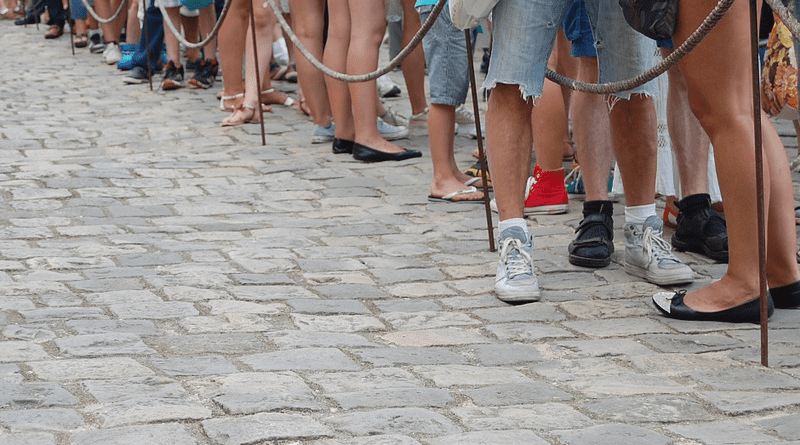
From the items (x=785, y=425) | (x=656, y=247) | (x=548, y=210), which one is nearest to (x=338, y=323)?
(x=656, y=247)

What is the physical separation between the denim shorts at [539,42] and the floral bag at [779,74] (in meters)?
0.86

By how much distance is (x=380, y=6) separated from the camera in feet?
23.0

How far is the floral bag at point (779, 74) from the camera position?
5.18 m

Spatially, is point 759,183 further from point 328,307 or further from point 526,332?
point 328,307

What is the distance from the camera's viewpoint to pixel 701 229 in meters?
5.07

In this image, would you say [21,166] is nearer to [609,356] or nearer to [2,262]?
[2,262]

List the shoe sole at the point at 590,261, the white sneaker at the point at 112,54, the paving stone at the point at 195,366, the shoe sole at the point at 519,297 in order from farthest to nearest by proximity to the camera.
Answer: the white sneaker at the point at 112,54 → the shoe sole at the point at 590,261 → the shoe sole at the point at 519,297 → the paving stone at the point at 195,366

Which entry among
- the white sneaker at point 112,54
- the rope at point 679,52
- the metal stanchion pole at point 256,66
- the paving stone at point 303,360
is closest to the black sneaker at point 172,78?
the white sneaker at point 112,54

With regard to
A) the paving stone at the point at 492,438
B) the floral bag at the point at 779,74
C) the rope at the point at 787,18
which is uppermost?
the rope at the point at 787,18

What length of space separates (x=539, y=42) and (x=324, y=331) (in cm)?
126

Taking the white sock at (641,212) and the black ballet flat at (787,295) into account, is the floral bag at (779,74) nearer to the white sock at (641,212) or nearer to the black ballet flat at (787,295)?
the white sock at (641,212)

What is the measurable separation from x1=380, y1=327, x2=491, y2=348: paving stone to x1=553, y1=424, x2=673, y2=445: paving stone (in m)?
0.90

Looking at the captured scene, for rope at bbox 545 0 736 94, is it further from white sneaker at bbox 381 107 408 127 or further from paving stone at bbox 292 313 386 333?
white sneaker at bbox 381 107 408 127

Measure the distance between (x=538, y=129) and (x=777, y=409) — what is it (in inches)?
111
